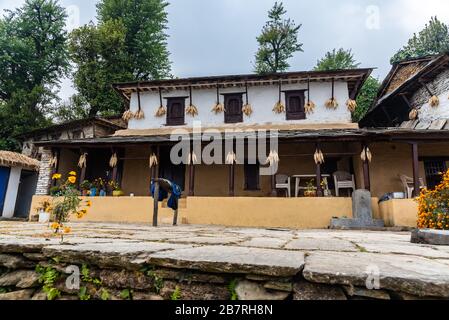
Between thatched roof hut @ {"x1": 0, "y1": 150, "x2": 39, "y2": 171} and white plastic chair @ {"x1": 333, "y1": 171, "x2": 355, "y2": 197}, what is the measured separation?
13467 mm

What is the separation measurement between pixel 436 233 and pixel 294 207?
5286mm

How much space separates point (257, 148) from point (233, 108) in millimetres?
2564

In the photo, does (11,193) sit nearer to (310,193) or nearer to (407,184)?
(310,193)

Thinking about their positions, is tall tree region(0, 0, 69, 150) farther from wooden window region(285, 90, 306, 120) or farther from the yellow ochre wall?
wooden window region(285, 90, 306, 120)

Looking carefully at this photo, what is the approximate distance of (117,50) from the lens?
19812 millimetres

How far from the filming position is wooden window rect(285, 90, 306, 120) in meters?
11.4

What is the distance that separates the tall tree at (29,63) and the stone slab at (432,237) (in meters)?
21.2

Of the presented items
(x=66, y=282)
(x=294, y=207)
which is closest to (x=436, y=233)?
(x=66, y=282)

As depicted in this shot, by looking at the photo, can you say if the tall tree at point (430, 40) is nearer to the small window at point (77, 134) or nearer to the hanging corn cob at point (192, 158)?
the hanging corn cob at point (192, 158)

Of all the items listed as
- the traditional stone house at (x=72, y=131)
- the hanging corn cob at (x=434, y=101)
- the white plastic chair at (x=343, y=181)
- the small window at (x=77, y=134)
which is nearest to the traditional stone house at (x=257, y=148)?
the hanging corn cob at (x=434, y=101)

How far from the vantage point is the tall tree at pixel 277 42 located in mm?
20188

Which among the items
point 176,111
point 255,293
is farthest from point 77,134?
point 255,293

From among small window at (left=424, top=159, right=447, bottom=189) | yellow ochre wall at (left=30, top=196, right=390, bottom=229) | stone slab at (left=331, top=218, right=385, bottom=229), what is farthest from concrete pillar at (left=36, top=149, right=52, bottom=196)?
small window at (left=424, top=159, right=447, bottom=189)

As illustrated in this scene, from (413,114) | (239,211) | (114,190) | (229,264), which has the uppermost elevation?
(413,114)
